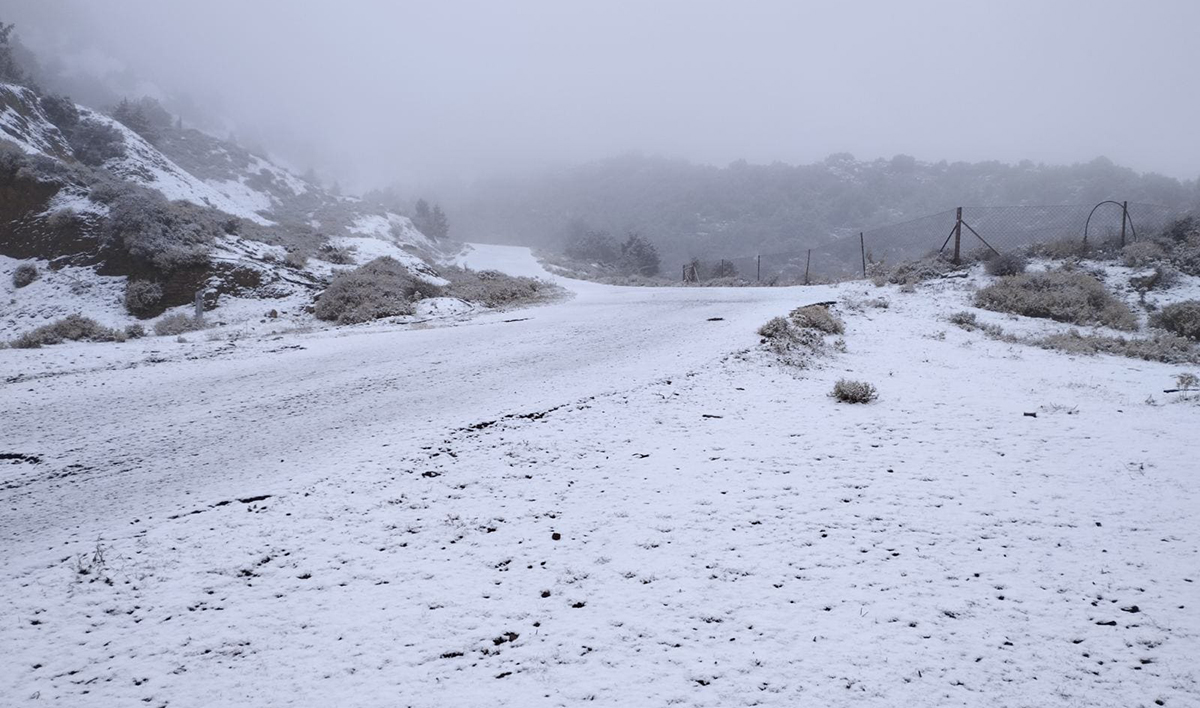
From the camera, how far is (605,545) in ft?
12.0

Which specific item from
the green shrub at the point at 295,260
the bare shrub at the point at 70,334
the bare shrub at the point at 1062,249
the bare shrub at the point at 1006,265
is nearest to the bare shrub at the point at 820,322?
the bare shrub at the point at 1006,265

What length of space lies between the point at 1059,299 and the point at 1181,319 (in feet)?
6.99

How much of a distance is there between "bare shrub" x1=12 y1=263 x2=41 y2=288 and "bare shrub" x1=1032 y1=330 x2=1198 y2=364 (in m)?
25.5

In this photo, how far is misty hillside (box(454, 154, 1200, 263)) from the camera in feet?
205

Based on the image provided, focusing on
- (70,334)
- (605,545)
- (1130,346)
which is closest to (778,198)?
(1130,346)

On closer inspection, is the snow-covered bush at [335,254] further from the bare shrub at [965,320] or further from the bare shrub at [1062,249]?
the bare shrub at [1062,249]

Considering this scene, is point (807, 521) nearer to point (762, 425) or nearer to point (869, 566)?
point (869, 566)

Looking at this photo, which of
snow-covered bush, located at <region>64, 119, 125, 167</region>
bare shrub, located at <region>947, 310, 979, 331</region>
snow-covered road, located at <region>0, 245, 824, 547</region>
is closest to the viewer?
snow-covered road, located at <region>0, 245, 824, 547</region>

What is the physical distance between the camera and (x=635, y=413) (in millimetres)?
6207

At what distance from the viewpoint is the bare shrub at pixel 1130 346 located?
912 centimetres

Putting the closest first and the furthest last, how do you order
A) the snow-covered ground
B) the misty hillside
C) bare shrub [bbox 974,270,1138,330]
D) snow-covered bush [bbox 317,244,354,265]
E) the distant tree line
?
the snow-covered ground, bare shrub [bbox 974,270,1138,330], snow-covered bush [bbox 317,244,354,265], the distant tree line, the misty hillside

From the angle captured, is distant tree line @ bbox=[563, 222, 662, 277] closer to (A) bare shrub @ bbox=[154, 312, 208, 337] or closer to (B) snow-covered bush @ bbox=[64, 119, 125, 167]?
(B) snow-covered bush @ bbox=[64, 119, 125, 167]

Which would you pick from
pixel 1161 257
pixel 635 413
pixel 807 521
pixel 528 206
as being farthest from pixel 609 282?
pixel 528 206

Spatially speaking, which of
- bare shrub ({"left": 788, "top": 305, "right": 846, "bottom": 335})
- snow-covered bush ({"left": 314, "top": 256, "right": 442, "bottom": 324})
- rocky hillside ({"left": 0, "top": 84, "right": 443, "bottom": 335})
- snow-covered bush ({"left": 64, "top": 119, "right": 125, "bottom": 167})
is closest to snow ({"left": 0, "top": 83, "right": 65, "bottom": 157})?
rocky hillside ({"left": 0, "top": 84, "right": 443, "bottom": 335})
